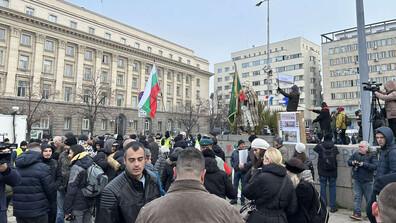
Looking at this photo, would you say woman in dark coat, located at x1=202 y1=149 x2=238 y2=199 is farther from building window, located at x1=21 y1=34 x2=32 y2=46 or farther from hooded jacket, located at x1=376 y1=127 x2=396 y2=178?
building window, located at x1=21 y1=34 x2=32 y2=46

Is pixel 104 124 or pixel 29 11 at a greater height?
pixel 29 11

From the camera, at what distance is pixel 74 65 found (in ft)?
143

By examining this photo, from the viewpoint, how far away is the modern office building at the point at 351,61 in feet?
170

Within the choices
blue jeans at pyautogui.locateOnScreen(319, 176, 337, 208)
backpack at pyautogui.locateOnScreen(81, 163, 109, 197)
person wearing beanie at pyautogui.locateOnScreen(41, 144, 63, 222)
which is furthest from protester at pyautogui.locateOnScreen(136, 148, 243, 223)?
blue jeans at pyautogui.locateOnScreen(319, 176, 337, 208)

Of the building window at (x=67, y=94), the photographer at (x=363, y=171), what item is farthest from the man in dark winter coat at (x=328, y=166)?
the building window at (x=67, y=94)

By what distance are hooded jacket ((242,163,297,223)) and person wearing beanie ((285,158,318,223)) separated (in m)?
0.09

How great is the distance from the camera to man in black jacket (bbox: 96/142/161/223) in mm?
2480

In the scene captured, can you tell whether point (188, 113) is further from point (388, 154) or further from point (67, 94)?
point (388, 154)

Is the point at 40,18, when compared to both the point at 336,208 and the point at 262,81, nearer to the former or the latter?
the point at 336,208

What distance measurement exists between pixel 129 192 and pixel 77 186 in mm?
2286

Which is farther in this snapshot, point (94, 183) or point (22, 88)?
point (22, 88)

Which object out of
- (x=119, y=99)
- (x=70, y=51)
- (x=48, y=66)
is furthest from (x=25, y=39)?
(x=119, y=99)

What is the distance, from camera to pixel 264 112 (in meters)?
13.7

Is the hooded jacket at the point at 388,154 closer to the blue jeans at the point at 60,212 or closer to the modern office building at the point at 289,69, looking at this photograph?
the blue jeans at the point at 60,212
